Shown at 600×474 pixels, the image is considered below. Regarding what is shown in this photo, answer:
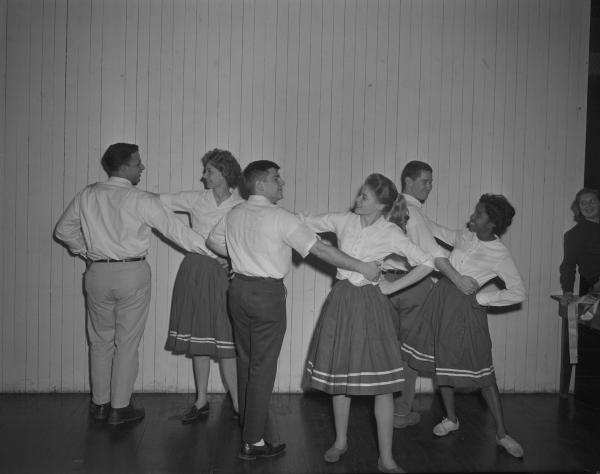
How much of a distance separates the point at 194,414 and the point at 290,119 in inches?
87.3

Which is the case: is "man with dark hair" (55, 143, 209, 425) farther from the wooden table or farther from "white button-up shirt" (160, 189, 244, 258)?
the wooden table

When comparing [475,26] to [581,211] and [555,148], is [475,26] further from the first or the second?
[581,211]

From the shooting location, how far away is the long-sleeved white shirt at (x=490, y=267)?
4066mm

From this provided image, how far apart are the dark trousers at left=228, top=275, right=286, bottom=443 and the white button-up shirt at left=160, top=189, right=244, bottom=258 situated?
729 millimetres

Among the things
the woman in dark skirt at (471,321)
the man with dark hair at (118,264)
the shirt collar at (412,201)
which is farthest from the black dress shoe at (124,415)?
the shirt collar at (412,201)

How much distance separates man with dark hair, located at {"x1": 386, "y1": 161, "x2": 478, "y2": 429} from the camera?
4.14 metres

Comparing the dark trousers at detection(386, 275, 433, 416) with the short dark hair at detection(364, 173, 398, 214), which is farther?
the dark trousers at detection(386, 275, 433, 416)

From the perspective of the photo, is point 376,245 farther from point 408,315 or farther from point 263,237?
point 408,315

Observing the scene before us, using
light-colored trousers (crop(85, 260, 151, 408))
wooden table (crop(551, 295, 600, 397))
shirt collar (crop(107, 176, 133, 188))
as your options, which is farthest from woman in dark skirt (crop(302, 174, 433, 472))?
wooden table (crop(551, 295, 600, 397))

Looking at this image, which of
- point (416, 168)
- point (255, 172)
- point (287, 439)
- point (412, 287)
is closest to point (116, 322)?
point (287, 439)

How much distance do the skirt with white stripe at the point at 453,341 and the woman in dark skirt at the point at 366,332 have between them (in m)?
0.56

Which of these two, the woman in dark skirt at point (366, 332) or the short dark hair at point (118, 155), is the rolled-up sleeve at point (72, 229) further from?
the woman in dark skirt at point (366, 332)

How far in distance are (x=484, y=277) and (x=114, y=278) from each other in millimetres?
2331

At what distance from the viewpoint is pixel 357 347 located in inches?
140
